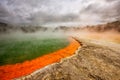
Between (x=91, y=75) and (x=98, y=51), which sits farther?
(x=98, y=51)

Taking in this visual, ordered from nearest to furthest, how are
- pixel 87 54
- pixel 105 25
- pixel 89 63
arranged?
pixel 89 63, pixel 87 54, pixel 105 25

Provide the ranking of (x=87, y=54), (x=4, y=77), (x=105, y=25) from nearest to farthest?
(x=4, y=77)
(x=87, y=54)
(x=105, y=25)

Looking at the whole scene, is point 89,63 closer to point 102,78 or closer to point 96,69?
point 96,69

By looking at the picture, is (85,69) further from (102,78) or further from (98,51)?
(98,51)

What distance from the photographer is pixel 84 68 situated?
16734 mm

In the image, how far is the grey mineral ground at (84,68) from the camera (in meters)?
14.9

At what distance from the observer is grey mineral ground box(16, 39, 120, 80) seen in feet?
49.0

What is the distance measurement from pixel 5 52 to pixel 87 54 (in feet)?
35.0

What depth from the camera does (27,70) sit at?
16.1 meters

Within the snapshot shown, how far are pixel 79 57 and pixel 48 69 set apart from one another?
4505 mm

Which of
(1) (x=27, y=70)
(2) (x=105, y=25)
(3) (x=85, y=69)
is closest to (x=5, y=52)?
(1) (x=27, y=70)

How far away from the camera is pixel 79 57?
19.0m

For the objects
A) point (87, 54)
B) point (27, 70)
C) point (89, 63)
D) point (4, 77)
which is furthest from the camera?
point (87, 54)

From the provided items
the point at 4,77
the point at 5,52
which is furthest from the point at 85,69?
the point at 5,52
